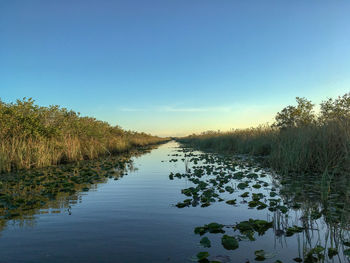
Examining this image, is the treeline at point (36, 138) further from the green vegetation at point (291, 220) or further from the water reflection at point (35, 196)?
the green vegetation at point (291, 220)

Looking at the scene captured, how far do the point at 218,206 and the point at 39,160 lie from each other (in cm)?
1188

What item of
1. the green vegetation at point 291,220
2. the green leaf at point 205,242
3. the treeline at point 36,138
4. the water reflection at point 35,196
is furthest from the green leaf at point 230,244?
the treeline at point 36,138

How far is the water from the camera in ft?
11.7

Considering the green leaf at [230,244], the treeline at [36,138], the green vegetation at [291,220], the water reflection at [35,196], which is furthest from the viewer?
the treeline at [36,138]

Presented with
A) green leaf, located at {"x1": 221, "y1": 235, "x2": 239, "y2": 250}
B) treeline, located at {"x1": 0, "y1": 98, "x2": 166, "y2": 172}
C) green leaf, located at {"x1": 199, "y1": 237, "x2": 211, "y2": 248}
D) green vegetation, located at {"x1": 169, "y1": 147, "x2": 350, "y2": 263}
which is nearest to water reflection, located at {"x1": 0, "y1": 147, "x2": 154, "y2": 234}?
treeline, located at {"x1": 0, "y1": 98, "x2": 166, "y2": 172}

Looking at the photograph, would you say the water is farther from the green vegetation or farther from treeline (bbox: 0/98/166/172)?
treeline (bbox: 0/98/166/172)

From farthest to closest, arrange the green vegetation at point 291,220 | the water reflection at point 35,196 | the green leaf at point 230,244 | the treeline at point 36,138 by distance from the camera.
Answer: the treeline at point 36,138, the water reflection at point 35,196, the green leaf at point 230,244, the green vegetation at point 291,220

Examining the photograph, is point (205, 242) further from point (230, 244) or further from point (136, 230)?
point (136, 230)

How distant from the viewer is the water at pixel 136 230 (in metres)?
3.58

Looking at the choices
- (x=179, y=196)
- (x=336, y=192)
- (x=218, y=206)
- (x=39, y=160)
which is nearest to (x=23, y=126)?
(x=39, y=160)

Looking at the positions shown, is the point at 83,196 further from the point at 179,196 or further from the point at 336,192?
the point at 336,192

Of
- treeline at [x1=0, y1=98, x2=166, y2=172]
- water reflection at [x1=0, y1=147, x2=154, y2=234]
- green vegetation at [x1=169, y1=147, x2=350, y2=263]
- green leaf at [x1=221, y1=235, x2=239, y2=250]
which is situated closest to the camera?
green vegetation at [x1=169, y1=147, x2=350, y2=263]

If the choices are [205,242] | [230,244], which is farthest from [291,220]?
[205,242]

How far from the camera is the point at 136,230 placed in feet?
15.1
